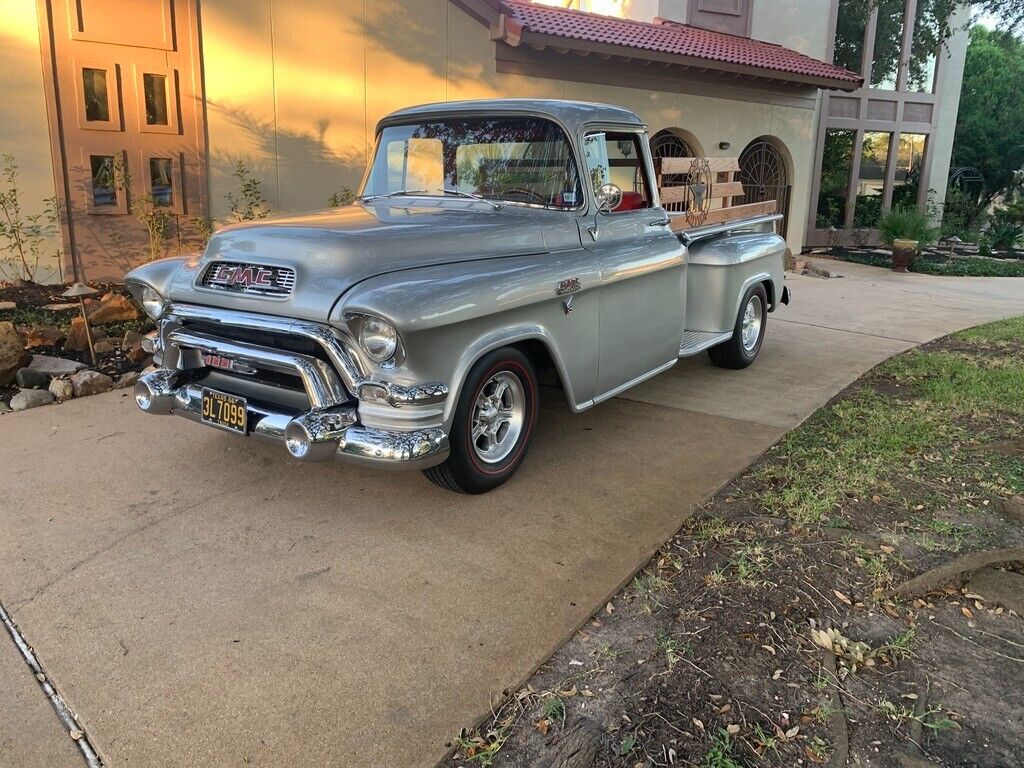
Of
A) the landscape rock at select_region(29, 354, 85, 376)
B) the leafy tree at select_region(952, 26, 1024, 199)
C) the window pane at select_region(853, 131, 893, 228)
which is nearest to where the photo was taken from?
the landscape rock at select_region(29, 354, 85, 376)

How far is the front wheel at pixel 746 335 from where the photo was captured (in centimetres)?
620

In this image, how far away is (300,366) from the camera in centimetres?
335

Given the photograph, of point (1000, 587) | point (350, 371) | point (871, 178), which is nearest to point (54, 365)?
point (350, 371)

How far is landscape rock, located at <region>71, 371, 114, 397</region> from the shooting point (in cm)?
549

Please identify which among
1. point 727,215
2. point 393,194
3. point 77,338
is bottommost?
point 77,338

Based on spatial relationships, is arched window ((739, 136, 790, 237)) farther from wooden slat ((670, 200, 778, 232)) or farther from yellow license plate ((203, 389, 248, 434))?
yellow license plate ((203, 389, 248, 434))

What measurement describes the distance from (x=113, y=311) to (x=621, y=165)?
4.48 meters

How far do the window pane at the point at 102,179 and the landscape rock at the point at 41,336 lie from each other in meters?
2.02

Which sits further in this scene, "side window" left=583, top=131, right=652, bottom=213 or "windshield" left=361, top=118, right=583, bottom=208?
"side window" left=583, top=131, right=652, bottom=213

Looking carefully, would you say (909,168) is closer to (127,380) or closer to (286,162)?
(286,162)

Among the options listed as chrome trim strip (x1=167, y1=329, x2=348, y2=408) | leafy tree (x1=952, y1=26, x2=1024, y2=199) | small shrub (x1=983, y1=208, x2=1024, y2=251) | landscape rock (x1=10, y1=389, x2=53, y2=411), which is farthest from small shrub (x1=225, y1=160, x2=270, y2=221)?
leafy tree (x1=952, y1=26, x2=1024, y2=199)

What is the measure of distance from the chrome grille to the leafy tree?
81.0 feet

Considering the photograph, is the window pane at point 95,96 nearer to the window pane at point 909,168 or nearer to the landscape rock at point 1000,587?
the landscape rock at point 1000,587

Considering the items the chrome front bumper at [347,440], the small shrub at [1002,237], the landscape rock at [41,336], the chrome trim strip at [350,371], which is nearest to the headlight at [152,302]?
the chrome trim strip at [350,371]
